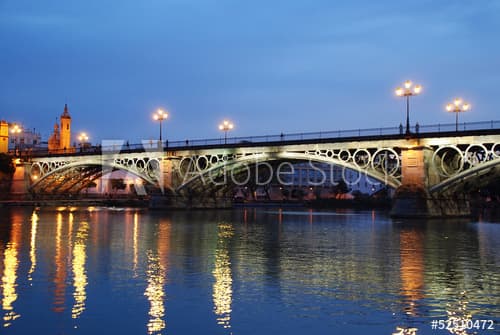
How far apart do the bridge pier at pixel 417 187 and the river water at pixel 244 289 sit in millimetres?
30086

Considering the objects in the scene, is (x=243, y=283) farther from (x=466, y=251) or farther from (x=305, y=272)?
(x=466, y=251)

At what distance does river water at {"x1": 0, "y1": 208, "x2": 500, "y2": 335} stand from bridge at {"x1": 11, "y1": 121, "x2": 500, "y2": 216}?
30362 millimetres

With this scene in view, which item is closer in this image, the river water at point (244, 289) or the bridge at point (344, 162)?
the river water at point (244, 289)

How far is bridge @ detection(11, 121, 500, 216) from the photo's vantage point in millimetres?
55688

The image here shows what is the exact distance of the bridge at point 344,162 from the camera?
55.7m

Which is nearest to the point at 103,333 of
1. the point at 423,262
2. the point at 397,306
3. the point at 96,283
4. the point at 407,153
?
the point at 96,283

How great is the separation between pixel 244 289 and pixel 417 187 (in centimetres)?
4345

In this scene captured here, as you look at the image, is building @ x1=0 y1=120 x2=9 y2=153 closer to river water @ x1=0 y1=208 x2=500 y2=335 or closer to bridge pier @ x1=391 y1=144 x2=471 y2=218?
bridge pier @ x1=391 y1=144 x2=471 y2=218

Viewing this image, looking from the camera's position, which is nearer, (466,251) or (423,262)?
(423,262)

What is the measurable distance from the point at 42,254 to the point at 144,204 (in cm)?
8482

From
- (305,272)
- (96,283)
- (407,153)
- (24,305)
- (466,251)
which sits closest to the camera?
(24,305)

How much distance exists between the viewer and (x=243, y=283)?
53.0 feet

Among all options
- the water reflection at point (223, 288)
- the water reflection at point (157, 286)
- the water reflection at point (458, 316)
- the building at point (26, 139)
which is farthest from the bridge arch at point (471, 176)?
the building at point (26, 139)

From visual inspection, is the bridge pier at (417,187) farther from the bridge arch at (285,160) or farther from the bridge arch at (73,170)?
the bridge arch at (73,170)
